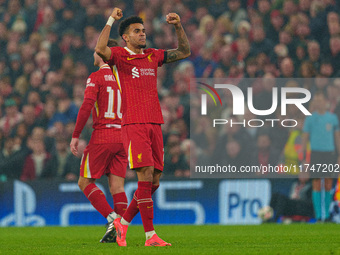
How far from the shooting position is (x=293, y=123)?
11461mm

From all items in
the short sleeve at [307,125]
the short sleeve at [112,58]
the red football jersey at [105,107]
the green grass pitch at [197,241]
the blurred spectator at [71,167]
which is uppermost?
the short sleeve at [112,58]

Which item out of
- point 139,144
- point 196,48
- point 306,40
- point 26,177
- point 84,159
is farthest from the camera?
point 196,48

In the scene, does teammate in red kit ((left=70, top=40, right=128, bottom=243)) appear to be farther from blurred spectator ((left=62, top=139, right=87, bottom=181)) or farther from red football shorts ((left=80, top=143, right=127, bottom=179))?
blurred spectator ((left=62, top=139, right=87, bottom=181))

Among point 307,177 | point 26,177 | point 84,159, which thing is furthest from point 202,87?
point 84,159

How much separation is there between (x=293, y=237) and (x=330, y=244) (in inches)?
47.6

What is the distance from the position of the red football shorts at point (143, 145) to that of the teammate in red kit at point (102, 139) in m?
1.19

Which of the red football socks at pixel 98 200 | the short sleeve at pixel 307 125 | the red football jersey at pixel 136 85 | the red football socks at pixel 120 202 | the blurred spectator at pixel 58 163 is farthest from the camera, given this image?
the blurred spectator at pixel 58 163

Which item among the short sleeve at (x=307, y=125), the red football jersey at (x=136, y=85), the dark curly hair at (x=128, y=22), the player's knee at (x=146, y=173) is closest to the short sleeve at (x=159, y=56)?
the red football jersey at (x=136, y=85)

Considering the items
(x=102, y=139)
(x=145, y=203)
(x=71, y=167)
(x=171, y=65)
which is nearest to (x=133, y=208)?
(x=145, y=203)

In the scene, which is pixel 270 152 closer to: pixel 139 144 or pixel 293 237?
pixel 293 237

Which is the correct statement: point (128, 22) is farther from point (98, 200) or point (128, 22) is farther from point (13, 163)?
point (13, 163)

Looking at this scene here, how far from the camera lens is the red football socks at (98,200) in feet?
24.5

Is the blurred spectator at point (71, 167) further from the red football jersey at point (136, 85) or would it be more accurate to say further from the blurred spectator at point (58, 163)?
the red football jersey at point (136, 85)

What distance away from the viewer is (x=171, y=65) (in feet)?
44.9
